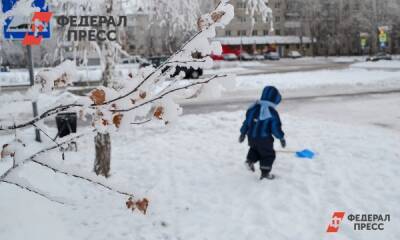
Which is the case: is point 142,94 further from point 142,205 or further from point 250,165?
point 250,165

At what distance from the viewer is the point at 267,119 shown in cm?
576

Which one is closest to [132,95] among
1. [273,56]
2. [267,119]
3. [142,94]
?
Result: [142,94]

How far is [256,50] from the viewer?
2630 inches

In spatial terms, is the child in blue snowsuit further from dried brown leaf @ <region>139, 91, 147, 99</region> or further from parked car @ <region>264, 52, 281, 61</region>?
parked car @ <region>264, 52, 281, 61</region>

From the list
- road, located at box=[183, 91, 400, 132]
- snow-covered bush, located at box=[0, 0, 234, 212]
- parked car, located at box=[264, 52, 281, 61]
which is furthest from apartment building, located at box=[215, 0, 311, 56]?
snow-covered bush, located at box=[0, 0, 234, 212]

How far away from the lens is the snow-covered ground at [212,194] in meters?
4.09

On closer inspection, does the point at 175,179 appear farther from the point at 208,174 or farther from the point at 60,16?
the point at 60,16

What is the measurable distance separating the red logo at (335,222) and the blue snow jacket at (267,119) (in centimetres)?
158

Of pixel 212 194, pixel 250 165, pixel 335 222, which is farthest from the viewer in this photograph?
pixel 250 165

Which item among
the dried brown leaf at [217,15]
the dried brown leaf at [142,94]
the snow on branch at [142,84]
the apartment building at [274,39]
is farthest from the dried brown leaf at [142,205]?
the apartment building at [274,39]

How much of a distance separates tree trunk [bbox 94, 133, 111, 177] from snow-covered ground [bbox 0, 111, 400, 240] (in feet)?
0.74

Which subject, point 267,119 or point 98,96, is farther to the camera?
point 267,119

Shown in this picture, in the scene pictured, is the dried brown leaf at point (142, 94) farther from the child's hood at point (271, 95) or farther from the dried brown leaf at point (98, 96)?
the child's hood at point (271, 95)

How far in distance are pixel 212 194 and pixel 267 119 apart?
4.64 feet
